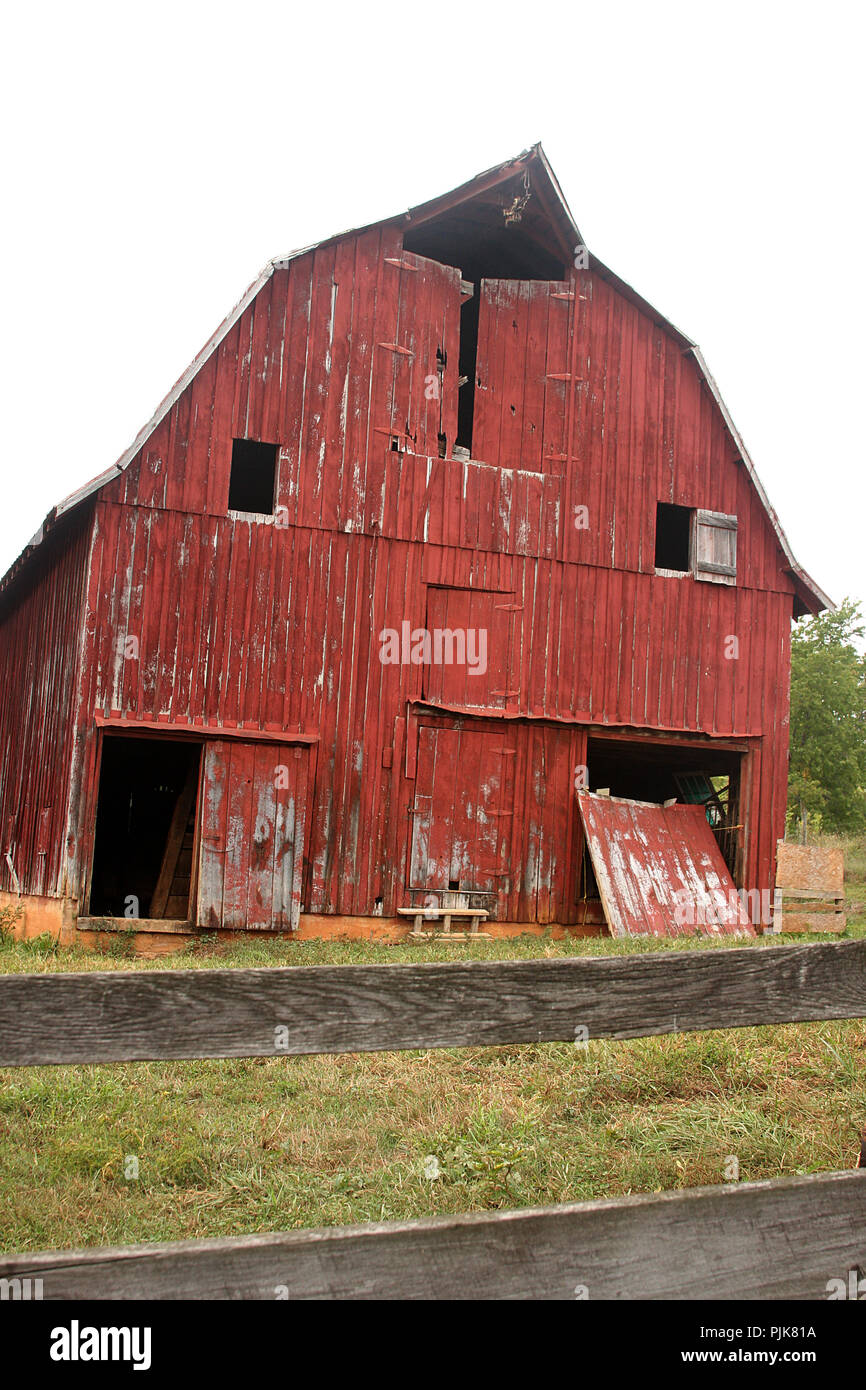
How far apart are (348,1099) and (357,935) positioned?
6766mm

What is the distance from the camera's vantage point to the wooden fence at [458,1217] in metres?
2.48

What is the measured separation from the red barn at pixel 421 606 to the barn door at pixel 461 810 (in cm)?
3

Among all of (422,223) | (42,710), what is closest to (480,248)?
(422,223)

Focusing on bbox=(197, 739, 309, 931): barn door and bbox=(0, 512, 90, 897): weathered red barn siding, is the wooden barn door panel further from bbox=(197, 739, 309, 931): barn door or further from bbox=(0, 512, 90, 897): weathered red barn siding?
bbox=(0, 512, 90, 897): weathered red barn siding

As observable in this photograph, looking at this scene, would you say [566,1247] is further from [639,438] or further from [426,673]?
[639,438]

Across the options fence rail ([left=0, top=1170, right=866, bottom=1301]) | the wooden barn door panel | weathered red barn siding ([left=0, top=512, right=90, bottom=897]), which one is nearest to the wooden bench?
the wooden barn door panel

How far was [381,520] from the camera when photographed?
13469mm

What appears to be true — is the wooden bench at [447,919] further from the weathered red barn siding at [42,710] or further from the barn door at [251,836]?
the weathered red barn siding at [42,710]

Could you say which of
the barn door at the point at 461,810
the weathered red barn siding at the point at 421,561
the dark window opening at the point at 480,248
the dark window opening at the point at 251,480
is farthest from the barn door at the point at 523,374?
the barn door at the point at 461,810

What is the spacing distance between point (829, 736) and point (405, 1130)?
29.5m

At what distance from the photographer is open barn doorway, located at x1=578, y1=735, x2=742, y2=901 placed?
1463cm

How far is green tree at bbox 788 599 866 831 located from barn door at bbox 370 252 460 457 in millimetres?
21378

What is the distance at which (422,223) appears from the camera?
45.5 feet

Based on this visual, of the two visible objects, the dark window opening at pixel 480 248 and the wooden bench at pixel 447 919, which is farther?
the dark window opening at pixel 480 248
